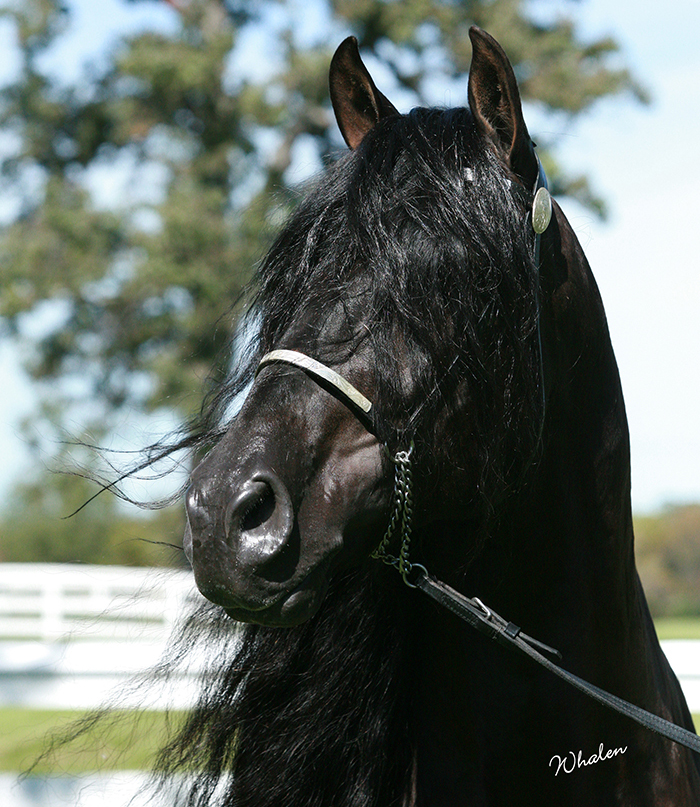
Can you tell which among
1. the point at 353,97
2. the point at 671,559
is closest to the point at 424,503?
the point at 353,97

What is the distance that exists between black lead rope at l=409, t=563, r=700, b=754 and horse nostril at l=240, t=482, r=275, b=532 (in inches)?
15.4

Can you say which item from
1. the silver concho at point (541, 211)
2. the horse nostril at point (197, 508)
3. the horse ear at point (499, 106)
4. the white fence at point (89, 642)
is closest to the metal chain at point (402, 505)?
the horse nostril at point (197, 508)

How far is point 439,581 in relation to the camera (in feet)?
6.05

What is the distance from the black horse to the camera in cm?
161

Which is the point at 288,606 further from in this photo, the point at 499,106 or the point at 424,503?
the point at 499,106

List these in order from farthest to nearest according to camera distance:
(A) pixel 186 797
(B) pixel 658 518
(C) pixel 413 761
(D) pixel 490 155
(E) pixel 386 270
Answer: (B) pixel 658 518 → (A) pixel 186 797 → (C) pixel 413 761 → (D) pixel 490 155 → (E) pixel 386 270

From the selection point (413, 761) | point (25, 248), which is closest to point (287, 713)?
point (413, 761)

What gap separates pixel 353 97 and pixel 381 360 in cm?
81

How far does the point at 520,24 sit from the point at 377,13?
7.64ft

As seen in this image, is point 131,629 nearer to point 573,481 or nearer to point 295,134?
point 573,481

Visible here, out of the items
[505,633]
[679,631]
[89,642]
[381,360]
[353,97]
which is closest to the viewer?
[381,360]

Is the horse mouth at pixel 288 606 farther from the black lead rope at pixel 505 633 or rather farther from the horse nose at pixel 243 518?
the black lead rope at pixel 505 633

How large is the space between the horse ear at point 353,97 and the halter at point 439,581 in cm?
42

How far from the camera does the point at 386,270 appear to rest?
1679mm
